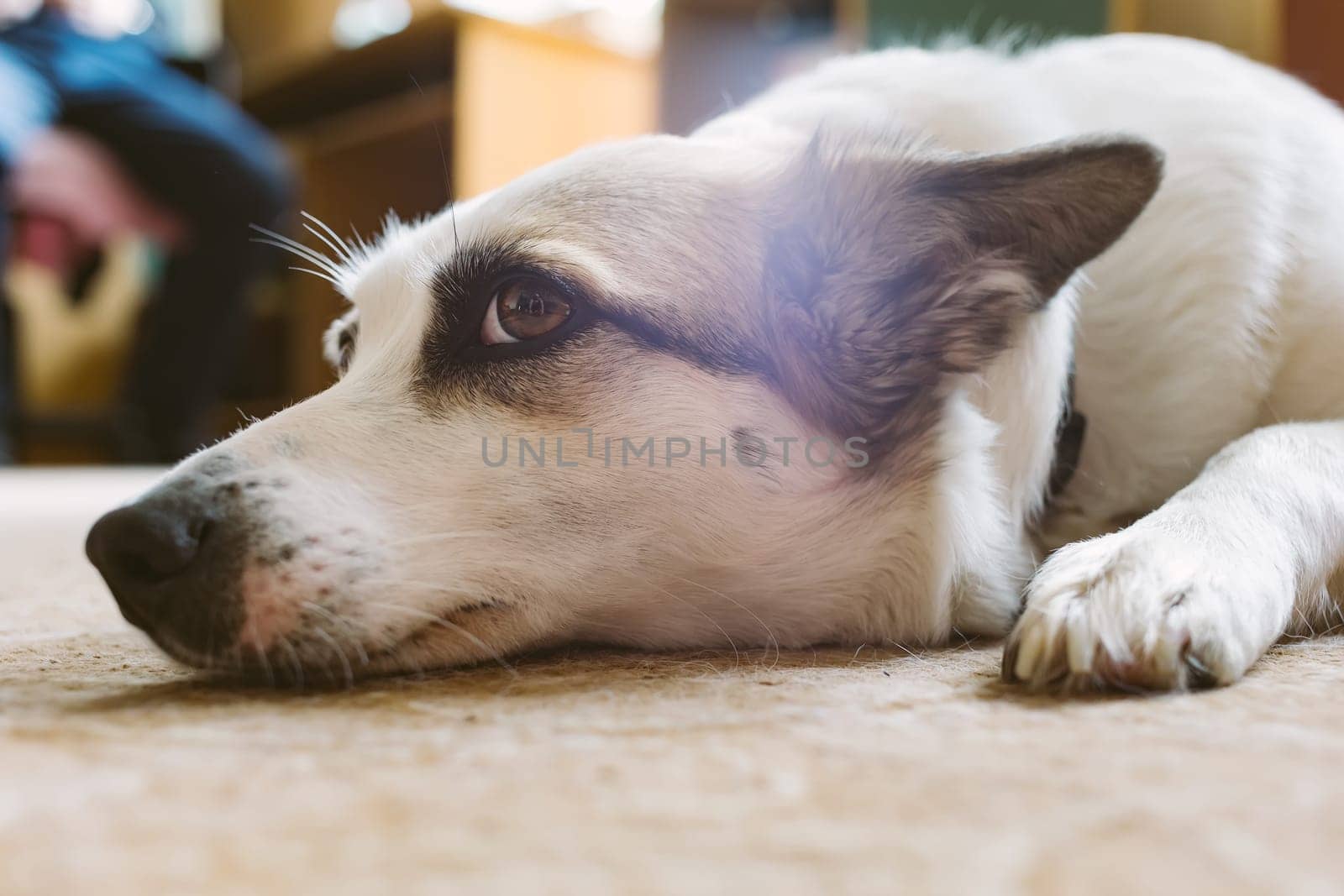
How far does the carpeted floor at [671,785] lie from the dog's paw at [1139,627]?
3cm

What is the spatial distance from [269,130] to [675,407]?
622cm

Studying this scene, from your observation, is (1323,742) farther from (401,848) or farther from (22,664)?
(22,664)

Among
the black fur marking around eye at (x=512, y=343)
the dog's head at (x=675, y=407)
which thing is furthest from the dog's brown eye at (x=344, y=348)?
the black fur marking around eye at (x=512, y=343)

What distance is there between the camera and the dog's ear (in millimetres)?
1238

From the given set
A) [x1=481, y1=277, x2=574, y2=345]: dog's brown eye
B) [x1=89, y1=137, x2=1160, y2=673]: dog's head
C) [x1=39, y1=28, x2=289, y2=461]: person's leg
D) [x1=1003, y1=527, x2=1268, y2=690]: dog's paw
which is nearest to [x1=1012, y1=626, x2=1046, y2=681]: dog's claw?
[x1=1003, y1=527, x2=1268, y2=690]: dog's paw

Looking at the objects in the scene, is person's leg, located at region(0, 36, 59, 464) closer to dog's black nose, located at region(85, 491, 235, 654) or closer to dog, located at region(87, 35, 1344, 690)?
dog, located at region(87, 35, 1344, 690)

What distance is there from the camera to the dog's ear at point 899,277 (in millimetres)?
1238

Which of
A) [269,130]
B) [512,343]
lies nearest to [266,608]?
[512,343]

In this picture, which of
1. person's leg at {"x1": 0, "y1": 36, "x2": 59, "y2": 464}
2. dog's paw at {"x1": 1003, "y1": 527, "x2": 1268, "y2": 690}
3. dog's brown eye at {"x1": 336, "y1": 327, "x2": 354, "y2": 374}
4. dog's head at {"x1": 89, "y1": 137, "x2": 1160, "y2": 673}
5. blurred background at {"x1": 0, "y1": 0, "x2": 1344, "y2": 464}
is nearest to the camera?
dog's paw at {"x1": 1003, "y1": 527, "x2": 1268, "y2": 690}

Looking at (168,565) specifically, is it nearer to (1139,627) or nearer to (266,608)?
(266,608)

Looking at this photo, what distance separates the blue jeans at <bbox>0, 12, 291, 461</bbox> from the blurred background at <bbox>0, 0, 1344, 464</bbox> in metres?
0.01

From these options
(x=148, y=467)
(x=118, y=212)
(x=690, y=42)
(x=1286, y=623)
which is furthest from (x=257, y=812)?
(x=148, y=467)

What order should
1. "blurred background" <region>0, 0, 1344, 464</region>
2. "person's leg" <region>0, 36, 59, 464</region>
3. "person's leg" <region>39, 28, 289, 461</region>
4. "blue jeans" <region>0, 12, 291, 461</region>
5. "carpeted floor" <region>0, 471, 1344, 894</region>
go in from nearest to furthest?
"carpeted floor" <region>0, 471, 1344, 894</region> < "person's leg" <region>0, 36, 59, 464</region> < "blurred background" <region>0, 0, 1344, 464</region> < "blue jeans" <region>0, 12, 291, 461</region> < "person's leg" <region>39, 28, 289, 461</region>

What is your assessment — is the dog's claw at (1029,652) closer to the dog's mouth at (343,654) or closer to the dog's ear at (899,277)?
the dog's ear at (899,277)
